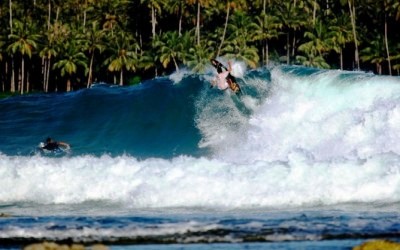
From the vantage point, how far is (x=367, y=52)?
66.3m

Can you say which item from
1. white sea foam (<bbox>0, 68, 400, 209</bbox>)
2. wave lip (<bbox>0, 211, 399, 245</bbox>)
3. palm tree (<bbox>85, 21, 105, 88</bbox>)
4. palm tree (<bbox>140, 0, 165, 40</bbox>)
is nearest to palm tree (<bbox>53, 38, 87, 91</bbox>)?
palm tree (<bbox>85, 21, 105, 88</bbox>)

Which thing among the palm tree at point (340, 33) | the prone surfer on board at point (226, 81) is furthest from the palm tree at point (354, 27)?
the prone surfer on board at point (226, 81)

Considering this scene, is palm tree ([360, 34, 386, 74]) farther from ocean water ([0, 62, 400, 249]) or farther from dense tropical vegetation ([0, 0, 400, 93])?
ocean water ([0, 62, 400, 249])

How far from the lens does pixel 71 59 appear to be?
219 feet

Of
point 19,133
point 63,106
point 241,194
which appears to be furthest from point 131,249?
point 63,106

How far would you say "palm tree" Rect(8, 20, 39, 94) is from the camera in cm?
6588

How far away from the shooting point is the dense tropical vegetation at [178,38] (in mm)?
Result: 66100

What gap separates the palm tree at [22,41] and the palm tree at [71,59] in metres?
2.40

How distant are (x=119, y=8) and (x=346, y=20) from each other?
19.1 metres

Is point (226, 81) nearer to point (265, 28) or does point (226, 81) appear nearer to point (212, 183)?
point (212, 183)

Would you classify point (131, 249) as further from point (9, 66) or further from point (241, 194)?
point (9, 66)

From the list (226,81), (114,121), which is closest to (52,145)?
(114,121)

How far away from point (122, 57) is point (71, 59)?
3960 millimetres

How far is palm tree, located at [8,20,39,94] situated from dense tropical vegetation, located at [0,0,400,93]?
8cm
